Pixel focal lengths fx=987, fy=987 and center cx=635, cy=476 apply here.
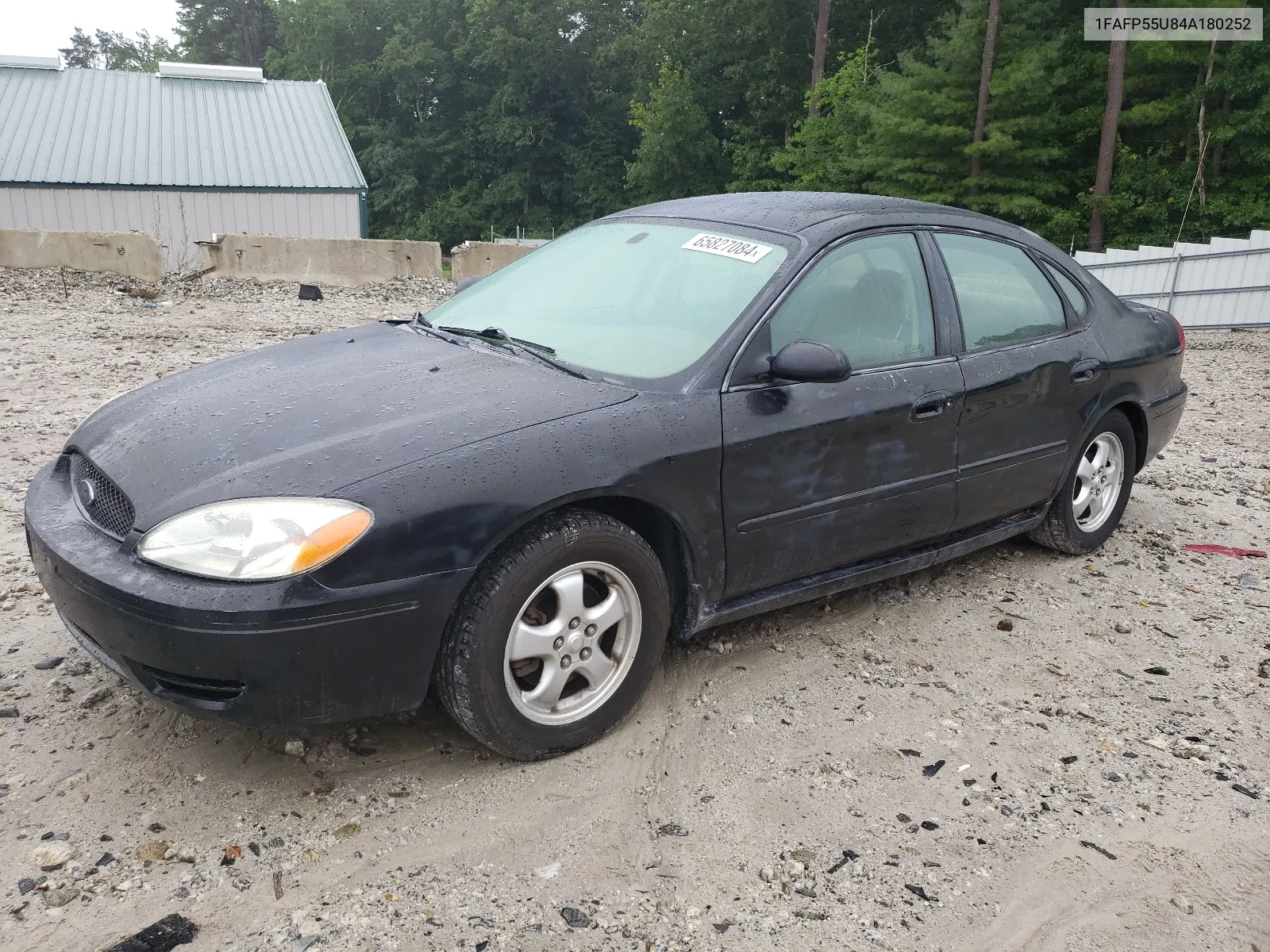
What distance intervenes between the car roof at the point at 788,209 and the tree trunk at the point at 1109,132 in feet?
85.2

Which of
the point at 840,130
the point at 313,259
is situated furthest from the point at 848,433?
the point at 840,130

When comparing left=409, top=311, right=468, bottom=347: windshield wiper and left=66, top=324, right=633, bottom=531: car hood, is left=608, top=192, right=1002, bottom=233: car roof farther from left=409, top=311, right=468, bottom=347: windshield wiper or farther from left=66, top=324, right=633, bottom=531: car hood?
left=66, top=324, right=633, bottom=531: car hood

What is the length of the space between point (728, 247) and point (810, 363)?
71cm

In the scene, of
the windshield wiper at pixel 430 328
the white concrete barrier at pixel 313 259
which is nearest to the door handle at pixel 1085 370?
the windshield wiper at pixel 430 328

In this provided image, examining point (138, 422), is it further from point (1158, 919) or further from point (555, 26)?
point (555, 26)

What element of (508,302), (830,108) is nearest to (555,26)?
(830,108)

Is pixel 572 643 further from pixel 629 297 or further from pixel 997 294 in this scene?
pixel 997 294

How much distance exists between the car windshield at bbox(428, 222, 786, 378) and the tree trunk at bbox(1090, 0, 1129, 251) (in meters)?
26.9

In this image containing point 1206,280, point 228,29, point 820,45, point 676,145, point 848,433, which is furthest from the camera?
point 228,29

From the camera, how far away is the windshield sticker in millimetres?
3471

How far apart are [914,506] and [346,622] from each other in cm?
216

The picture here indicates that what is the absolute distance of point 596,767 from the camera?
9.59 feet

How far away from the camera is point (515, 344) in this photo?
11.1 feet

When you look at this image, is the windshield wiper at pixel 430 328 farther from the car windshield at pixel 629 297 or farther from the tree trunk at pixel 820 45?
the tree trunk at pixel 820 45
